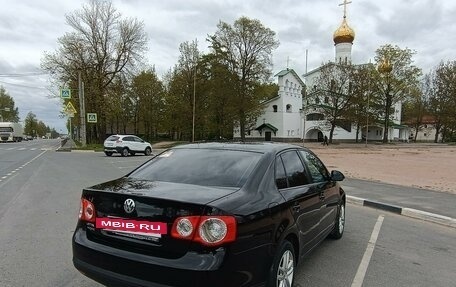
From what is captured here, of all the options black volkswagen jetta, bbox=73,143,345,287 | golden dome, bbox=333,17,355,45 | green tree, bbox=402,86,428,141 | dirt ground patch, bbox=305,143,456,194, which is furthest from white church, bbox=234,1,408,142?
black volkswagen jetta, bbox=73,143,345,287

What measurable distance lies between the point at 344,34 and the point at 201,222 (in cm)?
7701

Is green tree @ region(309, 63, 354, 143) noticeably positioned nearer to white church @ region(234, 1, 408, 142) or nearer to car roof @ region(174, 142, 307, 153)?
white church @ region(234, 1, 408, 142)

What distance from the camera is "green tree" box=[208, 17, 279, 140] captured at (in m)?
53.1

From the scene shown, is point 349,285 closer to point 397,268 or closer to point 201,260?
point 397,268

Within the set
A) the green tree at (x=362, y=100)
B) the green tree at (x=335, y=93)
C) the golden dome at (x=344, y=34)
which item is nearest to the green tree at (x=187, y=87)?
the green tree at (x=335, y=93)

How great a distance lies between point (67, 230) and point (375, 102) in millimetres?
64458

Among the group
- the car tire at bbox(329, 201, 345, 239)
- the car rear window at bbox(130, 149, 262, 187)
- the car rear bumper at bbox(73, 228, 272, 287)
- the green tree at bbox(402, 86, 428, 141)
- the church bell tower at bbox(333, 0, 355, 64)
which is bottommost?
the car tire at bbox(329, 201, 345, 239)

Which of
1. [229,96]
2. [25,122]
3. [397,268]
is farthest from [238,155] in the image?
[25,122]

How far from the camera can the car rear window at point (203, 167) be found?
12.5 feet

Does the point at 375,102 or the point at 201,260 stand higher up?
the point at 375,102

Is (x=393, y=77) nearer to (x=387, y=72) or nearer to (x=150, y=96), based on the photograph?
(x=387, y=72)

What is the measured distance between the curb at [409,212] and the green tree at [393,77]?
5995 cm

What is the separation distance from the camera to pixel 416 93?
2717 inches

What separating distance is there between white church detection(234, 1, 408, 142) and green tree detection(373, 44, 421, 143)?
16.2ft
